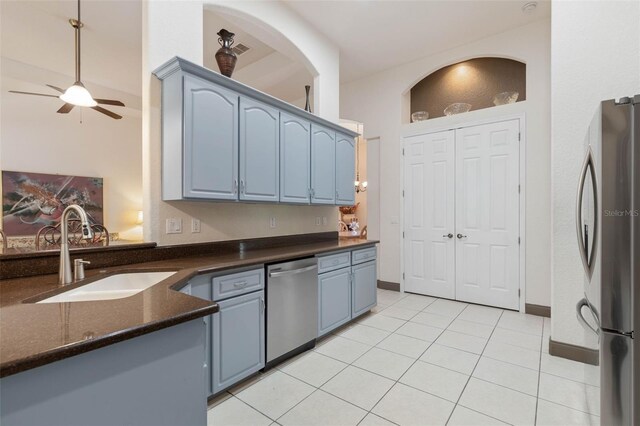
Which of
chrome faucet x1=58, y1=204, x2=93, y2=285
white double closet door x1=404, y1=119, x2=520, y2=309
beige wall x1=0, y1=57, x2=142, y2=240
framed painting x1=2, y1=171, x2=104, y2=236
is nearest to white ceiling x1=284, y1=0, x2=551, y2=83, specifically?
white double closet door x1=404, y1=119, x2=520, y2=309

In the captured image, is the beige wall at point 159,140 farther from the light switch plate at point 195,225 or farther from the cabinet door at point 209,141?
the cabinet door at point 209,141

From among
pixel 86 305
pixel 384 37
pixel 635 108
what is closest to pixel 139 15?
pixel 384 37

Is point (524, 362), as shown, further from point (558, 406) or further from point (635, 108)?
point (635, 108)

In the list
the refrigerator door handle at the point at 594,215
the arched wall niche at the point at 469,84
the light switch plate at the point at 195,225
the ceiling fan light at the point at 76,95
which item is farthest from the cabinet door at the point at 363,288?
the ceiling fan light at the point at 76,95

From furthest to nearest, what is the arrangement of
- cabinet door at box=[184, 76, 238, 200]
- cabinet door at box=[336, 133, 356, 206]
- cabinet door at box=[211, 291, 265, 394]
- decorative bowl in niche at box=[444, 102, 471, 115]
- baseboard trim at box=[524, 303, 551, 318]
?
decorative bowl in niche at box=[444, 102, 471, 115], cabinet door at box=[336, 133, 356, 206], baseboard trim at box=[524, 303, 551, 318], cabinet door at box=[184, 76, 238, 200], cabinet door at box=[211, 291, 265, 394]

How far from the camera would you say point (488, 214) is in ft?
12.7

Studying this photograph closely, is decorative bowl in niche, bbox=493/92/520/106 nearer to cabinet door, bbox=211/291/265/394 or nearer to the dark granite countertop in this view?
cabinet door, bbox=211/291/265/394

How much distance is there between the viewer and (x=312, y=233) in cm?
370

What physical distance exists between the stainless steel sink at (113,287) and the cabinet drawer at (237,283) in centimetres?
31

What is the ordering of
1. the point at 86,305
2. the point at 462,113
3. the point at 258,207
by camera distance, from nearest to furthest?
the point at 86,305 < the point at 258,207 < the point at 462,113

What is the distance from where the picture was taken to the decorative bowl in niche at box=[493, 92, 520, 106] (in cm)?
378

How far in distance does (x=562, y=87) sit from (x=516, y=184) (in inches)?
56.3

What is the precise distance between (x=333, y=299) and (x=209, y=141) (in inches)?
72.8

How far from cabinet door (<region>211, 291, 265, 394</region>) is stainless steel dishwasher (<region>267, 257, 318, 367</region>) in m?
0.10
